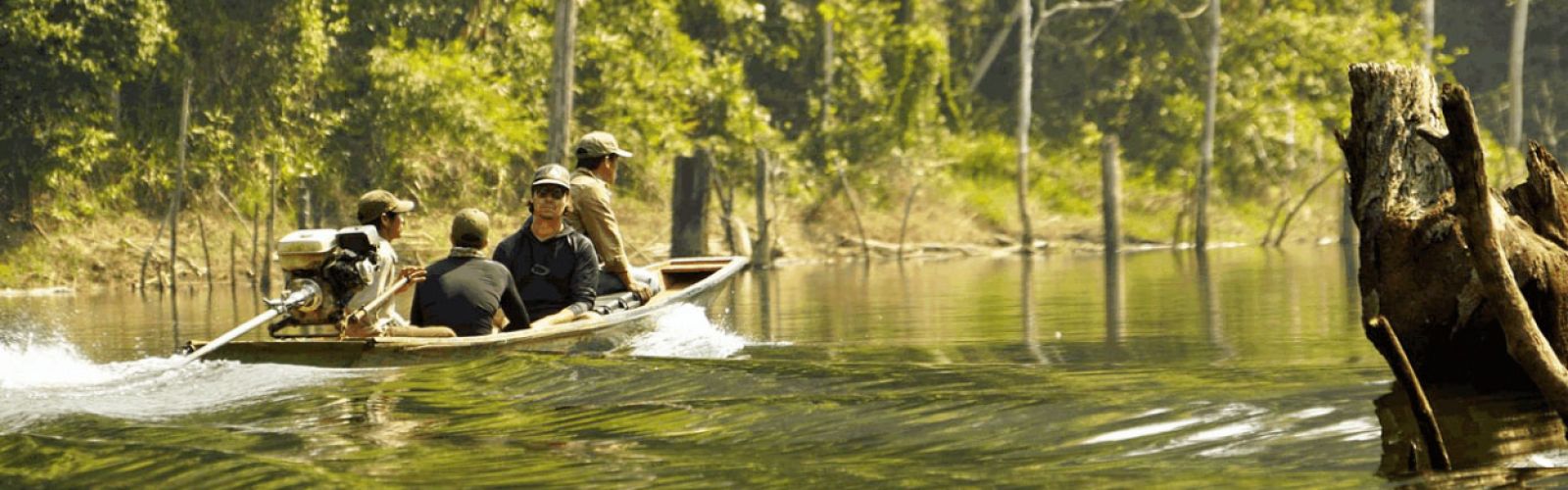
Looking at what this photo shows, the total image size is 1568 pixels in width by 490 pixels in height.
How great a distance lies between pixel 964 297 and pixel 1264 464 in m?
13.5

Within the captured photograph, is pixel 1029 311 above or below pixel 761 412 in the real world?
above

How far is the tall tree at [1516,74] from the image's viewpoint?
4125 centimetres

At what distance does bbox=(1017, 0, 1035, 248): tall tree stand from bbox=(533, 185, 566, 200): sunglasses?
23571 millimetres

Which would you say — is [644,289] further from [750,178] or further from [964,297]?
[750,178]

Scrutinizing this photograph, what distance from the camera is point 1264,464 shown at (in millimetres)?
8273

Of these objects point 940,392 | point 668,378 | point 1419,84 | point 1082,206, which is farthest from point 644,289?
point 1082,206

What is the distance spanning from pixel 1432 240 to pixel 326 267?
5.78 metres

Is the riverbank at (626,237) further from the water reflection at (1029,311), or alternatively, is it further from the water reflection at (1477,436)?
the water reflection at (1477,436)

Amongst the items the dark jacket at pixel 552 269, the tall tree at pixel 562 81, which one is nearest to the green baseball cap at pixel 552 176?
the dark jacket at pixel 552 269

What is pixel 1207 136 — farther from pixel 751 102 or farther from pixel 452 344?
pixel 452 344

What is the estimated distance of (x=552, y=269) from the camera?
13.5 meters

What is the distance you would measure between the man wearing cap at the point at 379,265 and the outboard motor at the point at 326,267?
10 cm

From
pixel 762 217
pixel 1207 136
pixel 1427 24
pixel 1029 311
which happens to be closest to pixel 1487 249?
pixel 1029 311

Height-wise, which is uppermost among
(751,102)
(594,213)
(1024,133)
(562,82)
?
(751,102)
